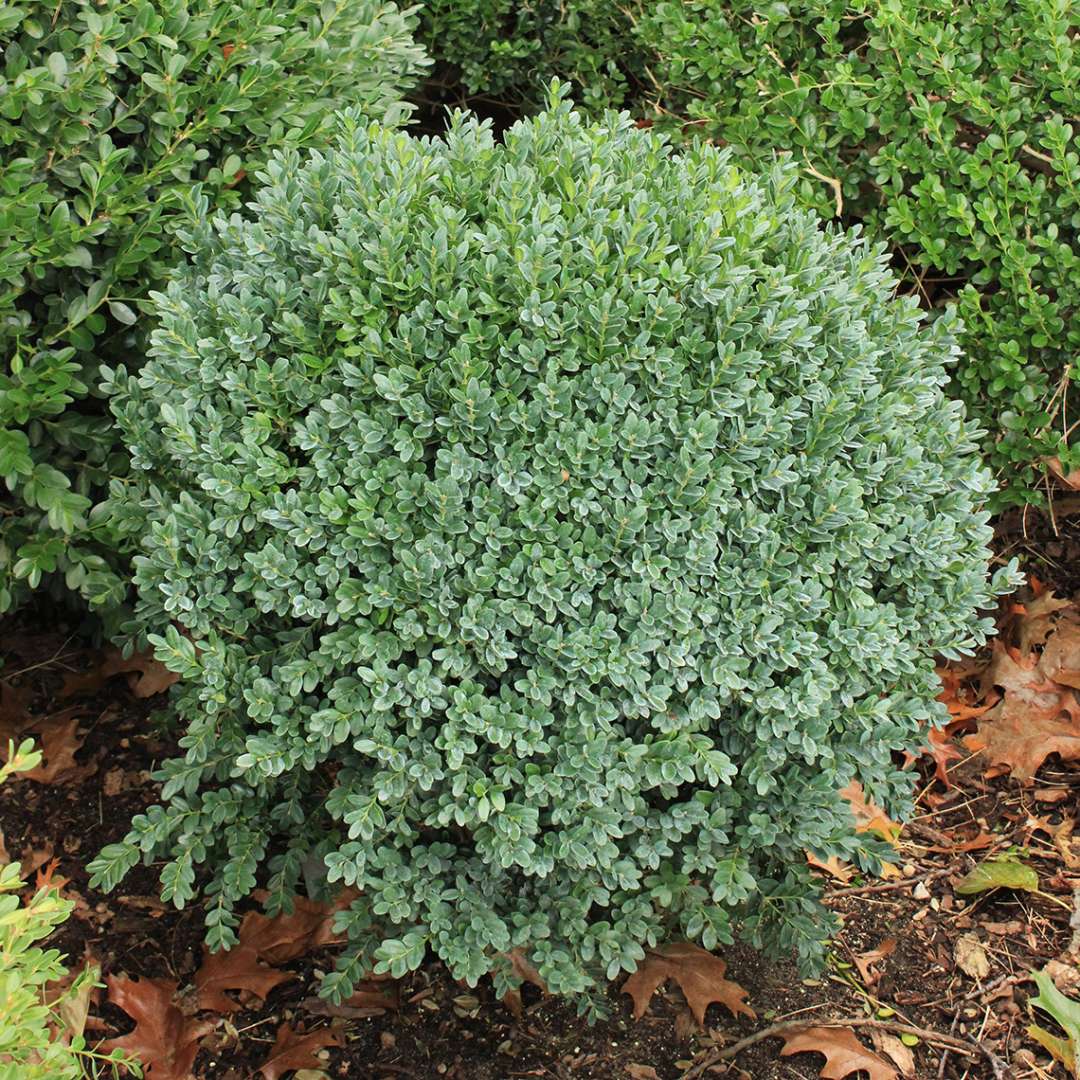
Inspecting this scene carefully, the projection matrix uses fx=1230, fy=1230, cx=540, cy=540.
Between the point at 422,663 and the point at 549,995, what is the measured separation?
1.03 metres

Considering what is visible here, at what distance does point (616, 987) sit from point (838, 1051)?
1.71 feet

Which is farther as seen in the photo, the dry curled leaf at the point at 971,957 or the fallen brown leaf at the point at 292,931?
the dry curled leaf at the point at 971,957

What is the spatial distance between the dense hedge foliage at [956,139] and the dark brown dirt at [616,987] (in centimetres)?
112

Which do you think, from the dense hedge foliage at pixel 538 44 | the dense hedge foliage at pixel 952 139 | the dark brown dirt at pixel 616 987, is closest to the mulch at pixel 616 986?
the dark brown dirt at pixel 616 987

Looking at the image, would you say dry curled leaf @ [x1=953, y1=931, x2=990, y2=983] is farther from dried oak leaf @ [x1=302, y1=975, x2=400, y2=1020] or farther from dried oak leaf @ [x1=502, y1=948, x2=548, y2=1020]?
dried oak leaf @ [x1=302, y1=975, x2=400, y2=1020]

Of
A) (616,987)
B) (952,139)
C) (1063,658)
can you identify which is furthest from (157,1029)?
(952,139)

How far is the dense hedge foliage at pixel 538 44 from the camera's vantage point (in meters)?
4.36

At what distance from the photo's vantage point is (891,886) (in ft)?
10.7

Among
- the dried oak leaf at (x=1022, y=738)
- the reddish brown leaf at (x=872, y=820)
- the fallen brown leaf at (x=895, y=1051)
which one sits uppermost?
the dried oak leaf at (x=1022, y=738)

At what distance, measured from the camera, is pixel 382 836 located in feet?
8.14

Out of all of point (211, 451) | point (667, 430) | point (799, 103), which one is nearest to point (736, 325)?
point (667, 430)

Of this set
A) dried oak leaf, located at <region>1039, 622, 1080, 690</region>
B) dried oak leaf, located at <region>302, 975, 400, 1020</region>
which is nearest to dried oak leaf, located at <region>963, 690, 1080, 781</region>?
dried oak leaf, located at <region>1039, 622, 1080, 690</region>

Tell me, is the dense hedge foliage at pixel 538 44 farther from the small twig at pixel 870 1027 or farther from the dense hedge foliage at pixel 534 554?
the small twig at pixel 870 1027

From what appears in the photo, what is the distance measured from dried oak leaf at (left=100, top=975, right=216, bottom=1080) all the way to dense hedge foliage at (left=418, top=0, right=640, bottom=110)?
122 inches
